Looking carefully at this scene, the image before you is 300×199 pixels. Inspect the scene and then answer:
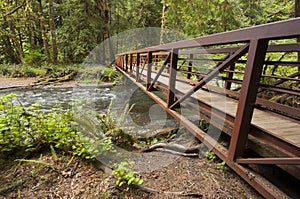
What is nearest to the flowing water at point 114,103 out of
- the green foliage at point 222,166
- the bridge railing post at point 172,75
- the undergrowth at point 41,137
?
the undergrowth at point 41,137

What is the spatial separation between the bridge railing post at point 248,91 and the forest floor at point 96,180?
59 cm

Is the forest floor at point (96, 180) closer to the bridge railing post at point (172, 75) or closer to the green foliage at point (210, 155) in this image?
the green foliage at point (210, 155)

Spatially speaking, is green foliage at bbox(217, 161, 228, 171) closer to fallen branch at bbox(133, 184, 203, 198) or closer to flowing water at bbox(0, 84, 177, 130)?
fallen branch at bbox(133, 184, 203, 198)

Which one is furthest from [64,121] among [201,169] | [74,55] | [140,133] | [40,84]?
[74,55]

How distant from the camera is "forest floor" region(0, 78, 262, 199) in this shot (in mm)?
1626

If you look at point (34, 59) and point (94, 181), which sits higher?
point (34, 59)

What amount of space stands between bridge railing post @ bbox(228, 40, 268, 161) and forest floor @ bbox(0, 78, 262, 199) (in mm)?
591

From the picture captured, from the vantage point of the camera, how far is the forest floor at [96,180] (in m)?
1.63

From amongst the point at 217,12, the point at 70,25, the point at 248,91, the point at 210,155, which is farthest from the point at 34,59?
the point at 248,91

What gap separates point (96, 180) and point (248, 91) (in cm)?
166

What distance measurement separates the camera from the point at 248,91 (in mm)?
1196

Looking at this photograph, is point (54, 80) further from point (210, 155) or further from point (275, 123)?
point (275, 123)

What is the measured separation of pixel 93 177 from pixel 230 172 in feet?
5.06

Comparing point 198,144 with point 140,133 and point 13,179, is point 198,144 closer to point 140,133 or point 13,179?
point 140,133
